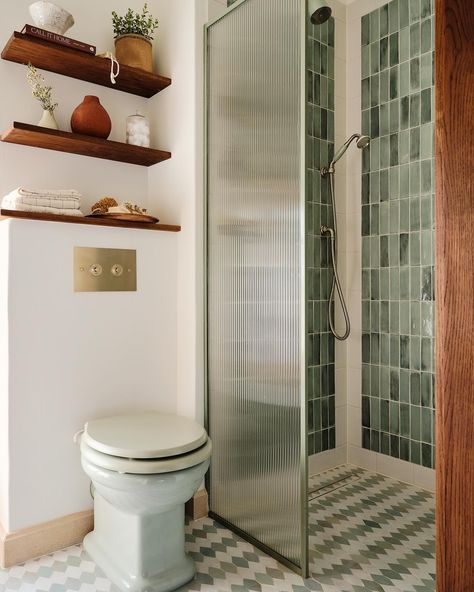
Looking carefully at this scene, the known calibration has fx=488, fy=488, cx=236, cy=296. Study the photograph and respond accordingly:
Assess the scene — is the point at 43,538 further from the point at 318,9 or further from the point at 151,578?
the point at 318,9

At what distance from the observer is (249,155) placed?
1958 millimetres

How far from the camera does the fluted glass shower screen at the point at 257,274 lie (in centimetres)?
175

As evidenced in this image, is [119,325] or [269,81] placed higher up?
[269,81]

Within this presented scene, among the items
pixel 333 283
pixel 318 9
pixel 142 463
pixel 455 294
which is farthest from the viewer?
pixel 333 283

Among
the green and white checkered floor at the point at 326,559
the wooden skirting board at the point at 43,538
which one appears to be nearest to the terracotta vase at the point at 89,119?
the wooden skirting board at the point at 43,538

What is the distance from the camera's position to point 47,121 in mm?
1986

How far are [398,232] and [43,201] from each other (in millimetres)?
1738

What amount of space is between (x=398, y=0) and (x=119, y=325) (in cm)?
219

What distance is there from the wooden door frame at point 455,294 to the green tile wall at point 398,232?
1636mm

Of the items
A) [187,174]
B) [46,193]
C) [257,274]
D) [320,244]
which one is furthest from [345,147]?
[46,193]

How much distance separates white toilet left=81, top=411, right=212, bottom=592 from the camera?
5.10 feet

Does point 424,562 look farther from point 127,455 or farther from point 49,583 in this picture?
point 49,583

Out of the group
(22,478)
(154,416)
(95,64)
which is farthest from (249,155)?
(22,478)

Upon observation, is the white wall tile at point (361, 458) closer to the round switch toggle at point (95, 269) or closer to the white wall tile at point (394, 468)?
the white wall tile at point (394, 468)
